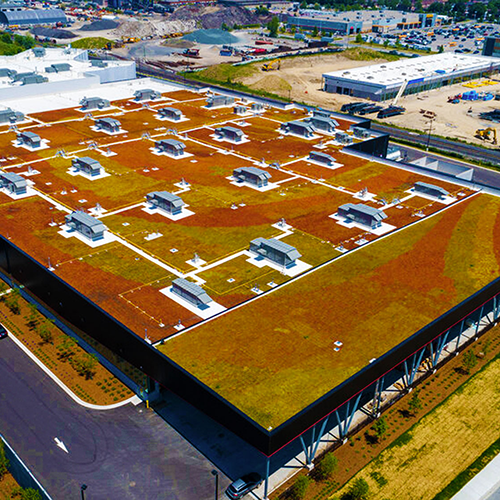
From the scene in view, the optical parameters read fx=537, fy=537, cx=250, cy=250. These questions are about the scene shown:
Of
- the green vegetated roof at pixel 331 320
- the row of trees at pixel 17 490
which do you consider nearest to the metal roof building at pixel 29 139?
the green vegetated roof at pixel 331 320

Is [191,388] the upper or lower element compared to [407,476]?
upper

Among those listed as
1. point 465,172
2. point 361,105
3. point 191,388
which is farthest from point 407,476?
point 361,105

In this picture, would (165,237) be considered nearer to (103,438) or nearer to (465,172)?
(103,438)

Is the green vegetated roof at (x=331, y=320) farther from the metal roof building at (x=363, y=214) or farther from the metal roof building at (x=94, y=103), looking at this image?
the metal roof building at (x=94, y=103)

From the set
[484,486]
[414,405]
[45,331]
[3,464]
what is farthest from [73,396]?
[484,486]

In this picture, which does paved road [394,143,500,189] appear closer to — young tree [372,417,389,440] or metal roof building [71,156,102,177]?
metal roof building [71,156,102,177]
